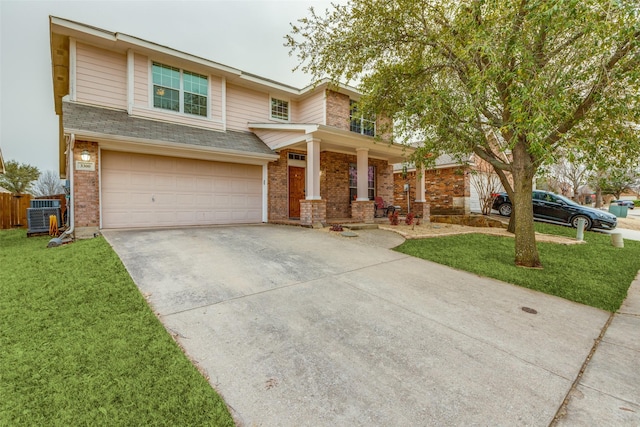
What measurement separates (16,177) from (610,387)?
144 ft

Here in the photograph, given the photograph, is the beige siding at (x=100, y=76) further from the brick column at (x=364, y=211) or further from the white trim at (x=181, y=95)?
the brick column at (x=364, y=211)

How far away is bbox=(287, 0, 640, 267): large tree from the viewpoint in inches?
163

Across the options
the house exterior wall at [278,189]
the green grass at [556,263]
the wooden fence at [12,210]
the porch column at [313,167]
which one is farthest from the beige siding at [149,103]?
the green grass at [556,263]

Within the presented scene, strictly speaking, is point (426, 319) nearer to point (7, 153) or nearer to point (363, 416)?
point (363, 416)

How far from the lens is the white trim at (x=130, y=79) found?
8.70m

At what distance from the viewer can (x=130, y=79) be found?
28.7ft

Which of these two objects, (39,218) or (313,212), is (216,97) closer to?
(313,212)

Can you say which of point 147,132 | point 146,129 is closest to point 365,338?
point 147,132

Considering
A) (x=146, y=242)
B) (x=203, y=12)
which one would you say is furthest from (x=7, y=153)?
(x=146, y=242)

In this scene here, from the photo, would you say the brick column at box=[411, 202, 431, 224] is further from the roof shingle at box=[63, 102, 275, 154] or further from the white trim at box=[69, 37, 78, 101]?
the white trim at box=[69, 37, 78, 101]

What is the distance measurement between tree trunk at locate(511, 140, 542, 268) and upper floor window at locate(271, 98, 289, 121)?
9.02 metres

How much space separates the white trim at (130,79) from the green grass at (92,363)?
694 cm

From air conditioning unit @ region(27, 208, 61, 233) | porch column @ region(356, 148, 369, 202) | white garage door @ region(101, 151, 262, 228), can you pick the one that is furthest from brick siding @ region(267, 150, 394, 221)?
air conditioning unit @ region(27, 208, 61, 233)

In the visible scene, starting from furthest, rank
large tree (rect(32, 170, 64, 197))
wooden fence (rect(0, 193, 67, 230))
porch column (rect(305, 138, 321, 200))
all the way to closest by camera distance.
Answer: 1. large tree (rect(32, 170, 64, 197))
2. wooden fence (rect(0, 193, 67, 230))
3. porch column (rect(305, 138, 321, 200))
